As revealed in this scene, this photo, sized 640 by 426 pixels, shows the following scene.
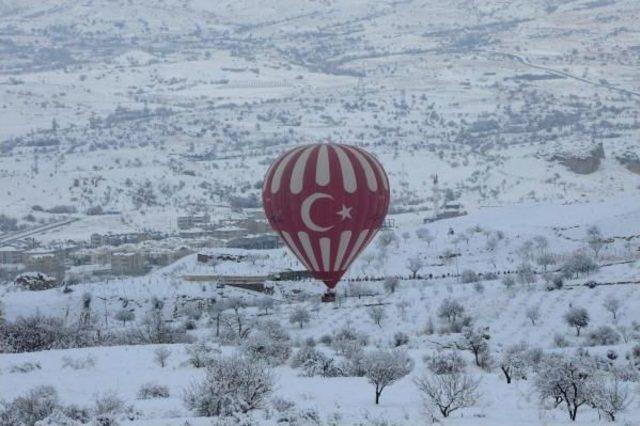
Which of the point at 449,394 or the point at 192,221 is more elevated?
the point at 449,394

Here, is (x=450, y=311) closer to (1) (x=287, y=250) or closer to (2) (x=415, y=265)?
(2) (x=415, y=265)

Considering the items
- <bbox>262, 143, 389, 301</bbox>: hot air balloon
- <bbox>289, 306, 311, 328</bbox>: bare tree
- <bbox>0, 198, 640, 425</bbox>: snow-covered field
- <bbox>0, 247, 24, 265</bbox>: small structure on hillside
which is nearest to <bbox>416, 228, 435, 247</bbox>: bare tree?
<bbox>0, 198, 640, 425</bbox>: snow-covered field

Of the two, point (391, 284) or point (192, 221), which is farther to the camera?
point (192, 221)

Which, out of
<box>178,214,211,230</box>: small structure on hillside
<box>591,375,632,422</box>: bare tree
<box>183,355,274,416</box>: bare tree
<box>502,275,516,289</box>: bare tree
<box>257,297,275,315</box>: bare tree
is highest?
<box>183,355,274,416</box>: bare tree

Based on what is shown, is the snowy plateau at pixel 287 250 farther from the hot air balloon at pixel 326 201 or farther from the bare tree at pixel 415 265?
the hot air balloon at pixel 326 201

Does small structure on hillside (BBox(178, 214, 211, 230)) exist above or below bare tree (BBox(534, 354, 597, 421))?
below

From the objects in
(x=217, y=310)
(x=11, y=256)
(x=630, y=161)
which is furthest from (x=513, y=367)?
(x=630, y=161)

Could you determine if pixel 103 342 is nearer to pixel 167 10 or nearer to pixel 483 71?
pixel 483 71

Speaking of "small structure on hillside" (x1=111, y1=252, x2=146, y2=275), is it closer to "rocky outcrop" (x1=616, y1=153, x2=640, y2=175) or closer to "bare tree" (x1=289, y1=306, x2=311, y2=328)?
"bare tree" (x1=289, y1=306, x2=311, y2=328)
